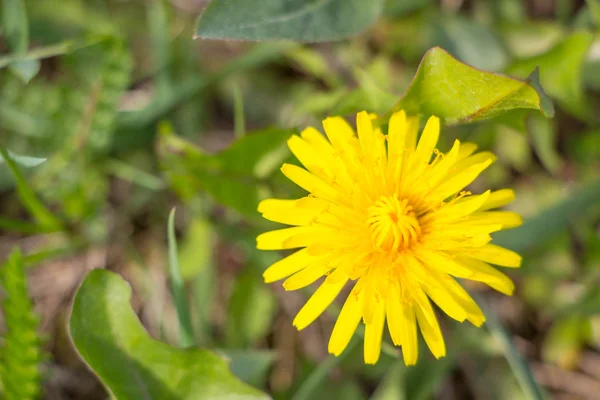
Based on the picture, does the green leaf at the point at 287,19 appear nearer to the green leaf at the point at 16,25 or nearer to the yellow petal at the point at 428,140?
the yellow petal at the point at 428,140

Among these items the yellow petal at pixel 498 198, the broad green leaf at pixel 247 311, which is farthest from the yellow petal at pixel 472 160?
Result: the broad green leaf at pixel 247 311

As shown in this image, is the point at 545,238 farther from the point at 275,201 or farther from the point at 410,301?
the point at 275,201

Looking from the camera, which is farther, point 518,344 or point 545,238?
point 518,344

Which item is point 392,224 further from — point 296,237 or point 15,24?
point 15,24

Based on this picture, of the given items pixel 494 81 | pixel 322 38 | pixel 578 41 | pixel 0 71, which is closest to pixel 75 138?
pixel 0 71

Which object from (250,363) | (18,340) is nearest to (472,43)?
(250,363)
